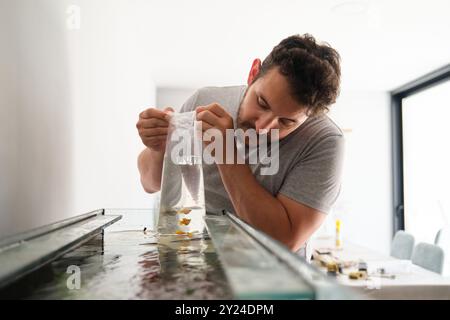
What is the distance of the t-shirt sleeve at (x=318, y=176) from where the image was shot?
94cm

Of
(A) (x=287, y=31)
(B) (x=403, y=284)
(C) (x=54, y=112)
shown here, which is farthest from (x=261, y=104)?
(A) (x=287, y=31)

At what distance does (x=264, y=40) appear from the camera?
10.0 ft

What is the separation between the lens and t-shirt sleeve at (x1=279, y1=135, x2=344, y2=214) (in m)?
0.94

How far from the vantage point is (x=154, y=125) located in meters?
0.80

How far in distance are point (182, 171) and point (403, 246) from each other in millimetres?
3238

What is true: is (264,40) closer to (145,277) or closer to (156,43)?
(156,43)

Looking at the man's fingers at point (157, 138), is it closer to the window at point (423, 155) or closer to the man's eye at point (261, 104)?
the man's eye at point (261, 104)

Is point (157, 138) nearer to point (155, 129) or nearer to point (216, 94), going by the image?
point (155, 129)

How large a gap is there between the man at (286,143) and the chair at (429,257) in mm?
2213

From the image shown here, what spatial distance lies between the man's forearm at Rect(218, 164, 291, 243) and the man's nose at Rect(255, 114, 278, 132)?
0.13 m

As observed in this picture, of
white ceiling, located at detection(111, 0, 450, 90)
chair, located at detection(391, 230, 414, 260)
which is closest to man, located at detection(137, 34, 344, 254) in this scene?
white ceiling, located at detection(111, 0, 450, 90)
